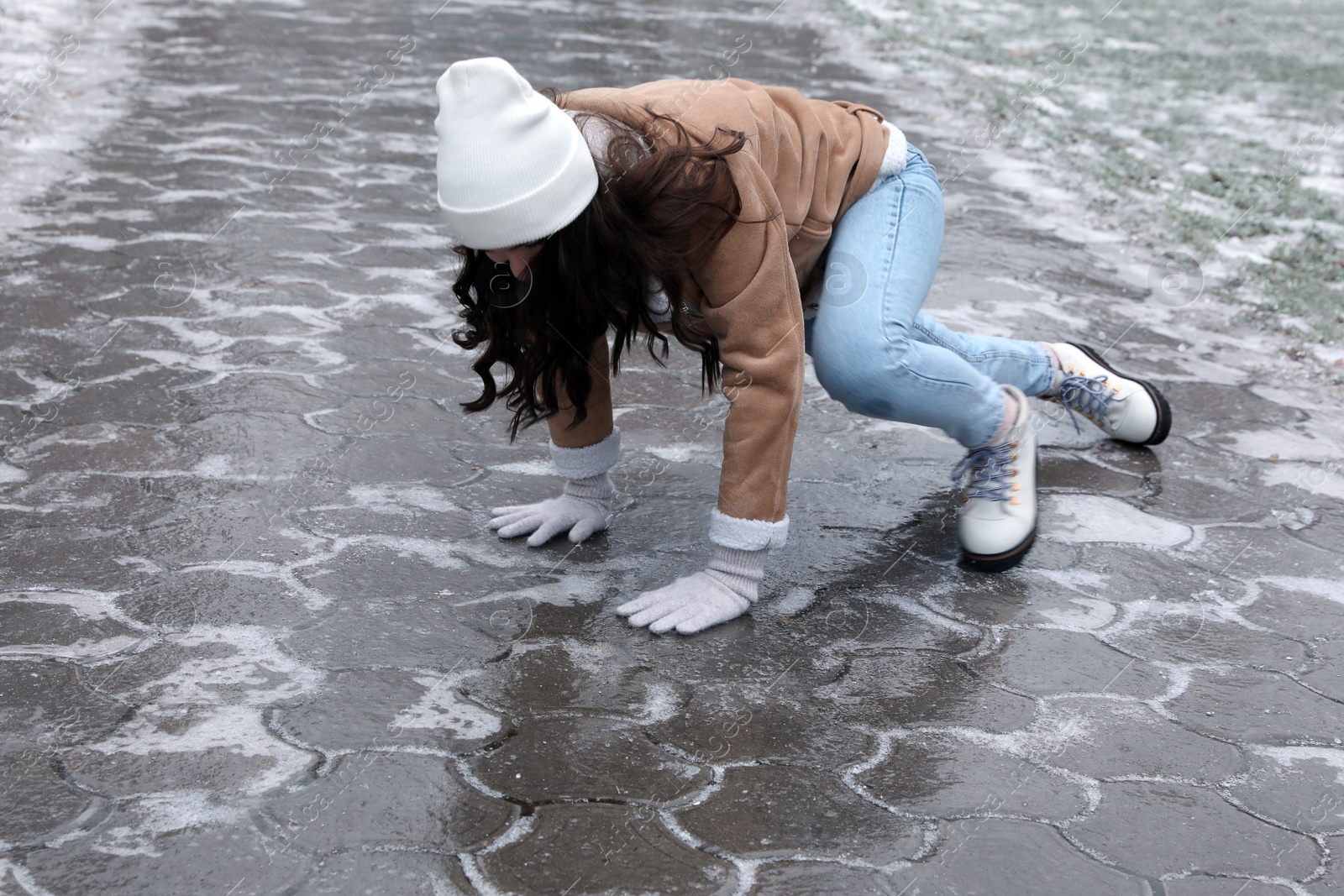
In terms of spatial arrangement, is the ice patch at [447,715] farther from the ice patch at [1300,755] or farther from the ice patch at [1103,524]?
the ice patch at [1103,524]

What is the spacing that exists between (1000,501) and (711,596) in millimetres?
662

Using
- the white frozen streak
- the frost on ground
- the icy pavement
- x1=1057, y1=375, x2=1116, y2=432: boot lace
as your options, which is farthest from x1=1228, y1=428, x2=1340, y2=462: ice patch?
the white frozen streak

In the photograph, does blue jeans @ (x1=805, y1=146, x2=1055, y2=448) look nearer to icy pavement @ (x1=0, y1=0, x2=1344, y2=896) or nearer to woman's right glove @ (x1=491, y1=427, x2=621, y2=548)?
icy pavement @ (x1=0, y1=0, x2=1344, y2=896)

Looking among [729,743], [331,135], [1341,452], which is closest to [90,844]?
[729,743]

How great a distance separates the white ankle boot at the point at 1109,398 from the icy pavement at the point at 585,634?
4.2 inches

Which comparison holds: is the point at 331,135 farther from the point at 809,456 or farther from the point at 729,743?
the point at 729,743

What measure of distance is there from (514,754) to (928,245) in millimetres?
1242

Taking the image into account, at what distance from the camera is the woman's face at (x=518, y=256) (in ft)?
6.32

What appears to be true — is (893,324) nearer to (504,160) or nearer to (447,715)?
(504,160)

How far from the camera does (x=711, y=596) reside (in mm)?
2260

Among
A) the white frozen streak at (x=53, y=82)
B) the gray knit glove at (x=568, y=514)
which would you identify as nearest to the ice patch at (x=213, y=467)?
the gray knit glove at (x=568, y=514)

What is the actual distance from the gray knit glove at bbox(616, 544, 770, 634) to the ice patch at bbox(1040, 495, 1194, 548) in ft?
2.51

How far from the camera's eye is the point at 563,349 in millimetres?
2113

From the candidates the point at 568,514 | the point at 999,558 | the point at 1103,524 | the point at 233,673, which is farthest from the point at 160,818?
the point at 1103,524
